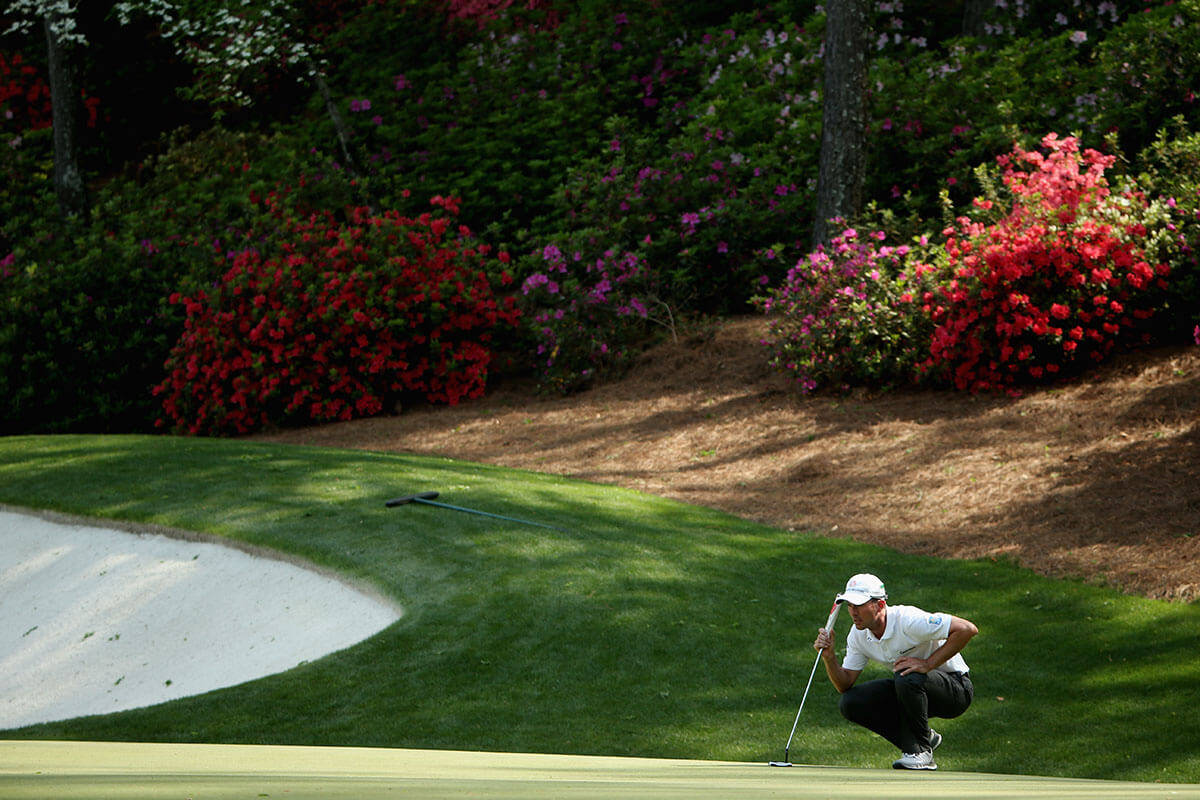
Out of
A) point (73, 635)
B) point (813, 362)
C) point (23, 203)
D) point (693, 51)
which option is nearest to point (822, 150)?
point (813, 362)

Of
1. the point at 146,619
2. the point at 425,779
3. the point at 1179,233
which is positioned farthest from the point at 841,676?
the point at 1179,233

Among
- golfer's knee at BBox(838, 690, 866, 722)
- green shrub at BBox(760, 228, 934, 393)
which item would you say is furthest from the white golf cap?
green shrub at BBox(760, 228, 934, 393)

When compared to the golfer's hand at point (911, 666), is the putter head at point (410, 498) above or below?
above

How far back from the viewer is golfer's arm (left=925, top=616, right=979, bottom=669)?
14.7ft

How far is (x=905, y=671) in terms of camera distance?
4.59 meters

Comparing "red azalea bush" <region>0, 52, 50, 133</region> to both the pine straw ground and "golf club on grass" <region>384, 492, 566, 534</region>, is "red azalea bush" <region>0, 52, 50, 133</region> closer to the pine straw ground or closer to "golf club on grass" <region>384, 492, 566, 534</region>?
the pine straw ground

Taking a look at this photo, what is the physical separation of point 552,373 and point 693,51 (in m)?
7.12

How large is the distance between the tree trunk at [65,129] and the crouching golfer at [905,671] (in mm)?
15339

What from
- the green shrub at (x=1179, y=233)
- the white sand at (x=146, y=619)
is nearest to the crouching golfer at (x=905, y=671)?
the white sand at (x=146, y=619)

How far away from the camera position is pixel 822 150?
13125 millimetres

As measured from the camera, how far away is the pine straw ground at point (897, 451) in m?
7.91

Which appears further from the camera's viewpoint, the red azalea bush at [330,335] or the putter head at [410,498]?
the red azalea bush at [330,335]

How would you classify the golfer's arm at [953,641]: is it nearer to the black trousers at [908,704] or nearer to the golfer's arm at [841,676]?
the black trousers at [908,704]

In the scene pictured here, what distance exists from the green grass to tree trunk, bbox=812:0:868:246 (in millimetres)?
5247
